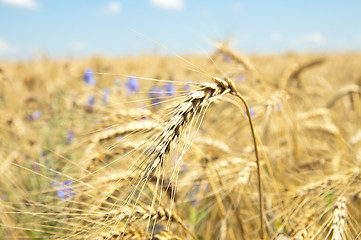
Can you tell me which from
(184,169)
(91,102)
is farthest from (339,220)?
(91,102)

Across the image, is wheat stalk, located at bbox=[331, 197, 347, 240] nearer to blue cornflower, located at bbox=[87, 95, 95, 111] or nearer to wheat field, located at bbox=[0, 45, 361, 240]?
wheat field, located at bbox=[0, 45, 361, 240]

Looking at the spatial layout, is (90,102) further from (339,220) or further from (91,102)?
(339,220)

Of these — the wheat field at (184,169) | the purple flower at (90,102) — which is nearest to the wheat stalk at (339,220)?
the wheat field at (184,169)

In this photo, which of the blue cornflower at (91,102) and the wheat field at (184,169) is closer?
the wheat field at (184,169)

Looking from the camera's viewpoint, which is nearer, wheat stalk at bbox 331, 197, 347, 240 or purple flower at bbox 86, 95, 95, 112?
wheat stalk at bbox 331, 197, 347, 240

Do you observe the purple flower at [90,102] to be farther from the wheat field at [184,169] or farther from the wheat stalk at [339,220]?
the wheat stalk at [339,220]

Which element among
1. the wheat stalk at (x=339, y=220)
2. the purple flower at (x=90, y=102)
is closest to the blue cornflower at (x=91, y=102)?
the purple flower at (x=90, y=102)

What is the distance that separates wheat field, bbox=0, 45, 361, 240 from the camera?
760mm

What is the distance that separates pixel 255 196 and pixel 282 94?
1.89 feet

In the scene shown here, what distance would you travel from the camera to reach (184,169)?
68.3 inches

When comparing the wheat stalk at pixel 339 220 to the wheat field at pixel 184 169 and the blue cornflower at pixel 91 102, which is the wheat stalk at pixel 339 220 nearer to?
the wheat field at pixel 184 169

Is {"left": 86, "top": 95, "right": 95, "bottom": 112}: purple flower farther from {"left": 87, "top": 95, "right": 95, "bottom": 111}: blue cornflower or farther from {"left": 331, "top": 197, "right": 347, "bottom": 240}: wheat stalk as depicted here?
{"left": 331, "top": 197, "right": 347, "bottom": 240}: wheat stalk

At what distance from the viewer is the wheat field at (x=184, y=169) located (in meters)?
0.76

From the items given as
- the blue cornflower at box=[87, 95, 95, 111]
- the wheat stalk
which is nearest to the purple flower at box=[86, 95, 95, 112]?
the blue cornflower at box=[87, 95, 95, 111]
